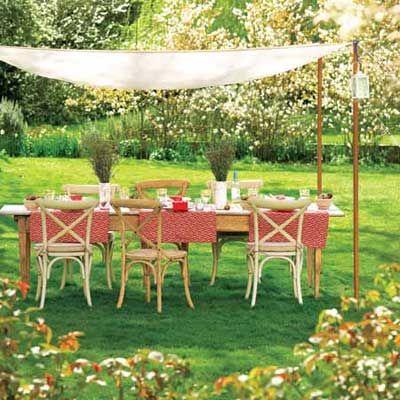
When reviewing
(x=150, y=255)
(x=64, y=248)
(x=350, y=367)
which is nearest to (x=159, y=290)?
(x=150, y=255)

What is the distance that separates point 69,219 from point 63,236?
0.38 ft

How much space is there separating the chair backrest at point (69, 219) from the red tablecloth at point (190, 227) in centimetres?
44

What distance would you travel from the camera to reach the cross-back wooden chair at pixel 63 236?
771cm

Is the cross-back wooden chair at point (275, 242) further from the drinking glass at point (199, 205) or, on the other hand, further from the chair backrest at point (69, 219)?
the chair backrest at point (69, 219)

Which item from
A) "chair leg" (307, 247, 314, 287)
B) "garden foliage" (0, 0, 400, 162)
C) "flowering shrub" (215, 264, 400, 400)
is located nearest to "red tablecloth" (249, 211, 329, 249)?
"chair leg" (307, 247, 314, 287)

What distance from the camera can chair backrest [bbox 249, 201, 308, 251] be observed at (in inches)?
311

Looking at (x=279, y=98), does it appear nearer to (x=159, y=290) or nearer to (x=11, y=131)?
(x=11, y=131)

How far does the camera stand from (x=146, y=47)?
2098 cm

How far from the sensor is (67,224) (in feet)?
26.0

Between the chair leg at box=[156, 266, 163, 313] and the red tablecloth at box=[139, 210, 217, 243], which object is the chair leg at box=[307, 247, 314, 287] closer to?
the red tablecloth at box=[139, 210, 217, 243]

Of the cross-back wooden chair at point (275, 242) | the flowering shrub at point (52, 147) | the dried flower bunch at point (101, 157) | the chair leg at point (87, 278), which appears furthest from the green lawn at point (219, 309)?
the flowering shrub at point (52, 147)

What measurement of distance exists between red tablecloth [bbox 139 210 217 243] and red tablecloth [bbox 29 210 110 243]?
34 cm

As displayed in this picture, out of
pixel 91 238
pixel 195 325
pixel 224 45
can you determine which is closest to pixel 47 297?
pixel 91 238

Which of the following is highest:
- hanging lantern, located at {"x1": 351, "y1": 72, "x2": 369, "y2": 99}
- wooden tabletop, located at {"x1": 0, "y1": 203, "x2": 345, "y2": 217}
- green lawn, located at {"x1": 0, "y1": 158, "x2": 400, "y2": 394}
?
hanging lantern, located at {"x1": 351, "y1": 72, "x2": 369, "y2": 99}
